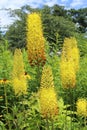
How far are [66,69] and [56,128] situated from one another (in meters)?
1.50

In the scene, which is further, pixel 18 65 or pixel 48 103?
pixel 18 65

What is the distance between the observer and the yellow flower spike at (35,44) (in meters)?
3.40

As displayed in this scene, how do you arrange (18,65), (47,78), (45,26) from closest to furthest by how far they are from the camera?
(47,78)
(18,65)
(45,26)

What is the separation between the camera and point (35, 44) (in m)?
3.42

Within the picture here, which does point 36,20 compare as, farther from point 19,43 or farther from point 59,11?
point 59,11

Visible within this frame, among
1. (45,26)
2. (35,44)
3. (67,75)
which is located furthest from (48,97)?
(45,26)

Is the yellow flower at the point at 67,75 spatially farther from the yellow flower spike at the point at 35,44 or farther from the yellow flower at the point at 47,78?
the yellow flower at the point at 47,78

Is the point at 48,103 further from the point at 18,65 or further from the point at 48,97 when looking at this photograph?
the point at 18,65

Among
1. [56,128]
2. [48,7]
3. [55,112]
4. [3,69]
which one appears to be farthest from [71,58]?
[48,7]

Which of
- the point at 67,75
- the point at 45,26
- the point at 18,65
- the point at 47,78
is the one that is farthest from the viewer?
the point at 45,26

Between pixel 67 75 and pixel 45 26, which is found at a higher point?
pixel 67 75

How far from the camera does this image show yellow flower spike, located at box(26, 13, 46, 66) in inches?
134

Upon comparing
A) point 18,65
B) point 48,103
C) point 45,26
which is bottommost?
point 45,26

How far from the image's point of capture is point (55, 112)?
2994 mm
